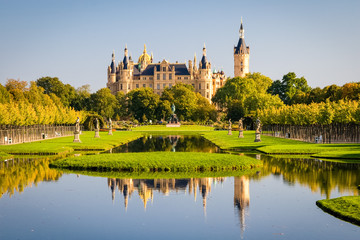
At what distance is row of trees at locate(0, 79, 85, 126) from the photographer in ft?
180

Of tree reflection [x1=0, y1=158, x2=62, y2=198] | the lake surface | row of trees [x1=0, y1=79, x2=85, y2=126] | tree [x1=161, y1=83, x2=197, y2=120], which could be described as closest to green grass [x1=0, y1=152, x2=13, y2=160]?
tree reflection [x1=0, y1=158, x2=62, y2=198]

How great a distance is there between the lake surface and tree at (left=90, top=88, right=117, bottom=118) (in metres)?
104

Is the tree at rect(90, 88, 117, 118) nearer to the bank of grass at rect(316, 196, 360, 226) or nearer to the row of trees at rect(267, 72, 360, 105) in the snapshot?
the row of trees at rect(267, 72, 360, 105)

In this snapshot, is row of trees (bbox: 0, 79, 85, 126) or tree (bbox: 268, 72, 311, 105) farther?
tree (bbox: 268, 72, 311, 105)

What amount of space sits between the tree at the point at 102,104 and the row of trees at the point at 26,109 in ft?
81.0

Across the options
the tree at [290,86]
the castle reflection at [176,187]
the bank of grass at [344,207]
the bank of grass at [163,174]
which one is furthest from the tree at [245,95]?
the bank of grass at [344,207]

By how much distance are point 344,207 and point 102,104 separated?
389ft

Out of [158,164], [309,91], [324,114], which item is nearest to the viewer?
[158,164]

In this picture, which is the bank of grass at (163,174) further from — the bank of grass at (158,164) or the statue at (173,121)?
the statue at (173,121)

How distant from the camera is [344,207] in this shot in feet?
62.0

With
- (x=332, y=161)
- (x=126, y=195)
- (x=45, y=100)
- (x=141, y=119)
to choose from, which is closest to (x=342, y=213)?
(x=126, y=195)

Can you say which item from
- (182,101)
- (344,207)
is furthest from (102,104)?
(344,207)

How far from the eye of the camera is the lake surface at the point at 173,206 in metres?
16.7

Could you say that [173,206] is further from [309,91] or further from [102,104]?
[102,104]
